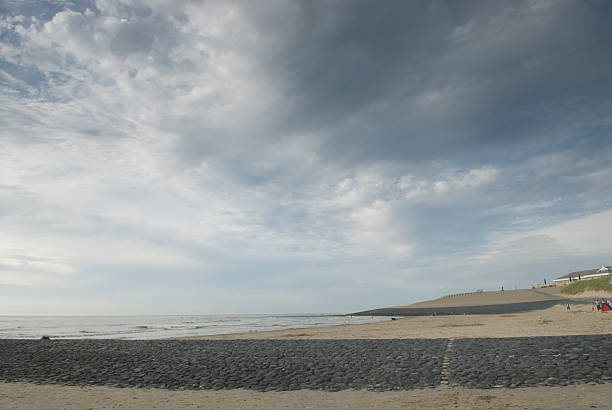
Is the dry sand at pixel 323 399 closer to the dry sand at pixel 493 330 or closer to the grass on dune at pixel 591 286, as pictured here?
the dry sand at pixel 493 330

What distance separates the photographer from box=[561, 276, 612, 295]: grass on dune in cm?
5345

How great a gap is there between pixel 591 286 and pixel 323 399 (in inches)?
2607

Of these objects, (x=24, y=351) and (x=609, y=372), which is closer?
(x=609, y=372)

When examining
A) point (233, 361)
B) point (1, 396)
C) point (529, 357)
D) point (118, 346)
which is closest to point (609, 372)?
point (529, 357)

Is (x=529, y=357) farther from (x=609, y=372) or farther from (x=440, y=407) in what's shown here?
(x=440, y=407)

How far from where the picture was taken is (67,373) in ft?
44.6

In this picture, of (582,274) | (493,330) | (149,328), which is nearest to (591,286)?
(493,330)

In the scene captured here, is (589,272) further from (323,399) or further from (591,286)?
(323,399)

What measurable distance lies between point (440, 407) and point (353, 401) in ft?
6.76

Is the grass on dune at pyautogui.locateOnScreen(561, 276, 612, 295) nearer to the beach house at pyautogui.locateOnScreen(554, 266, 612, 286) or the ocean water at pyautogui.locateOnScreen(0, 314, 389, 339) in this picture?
the ocean water at pyautogui.locateOnScreen(0, 314, 389, 339)

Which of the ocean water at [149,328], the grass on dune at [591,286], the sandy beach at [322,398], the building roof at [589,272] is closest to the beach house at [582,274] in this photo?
the building roof at [589,272]

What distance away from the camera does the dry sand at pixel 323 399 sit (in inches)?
331

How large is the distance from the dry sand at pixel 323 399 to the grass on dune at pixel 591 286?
56231 mm

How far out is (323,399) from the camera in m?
9.53
